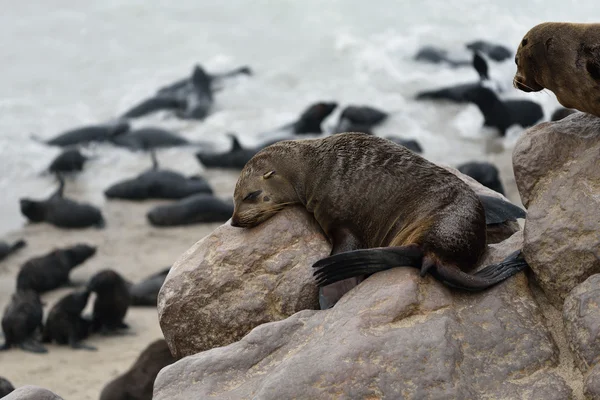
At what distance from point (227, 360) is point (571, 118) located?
1.89m

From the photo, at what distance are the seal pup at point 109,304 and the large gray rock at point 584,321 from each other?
578 centimetres

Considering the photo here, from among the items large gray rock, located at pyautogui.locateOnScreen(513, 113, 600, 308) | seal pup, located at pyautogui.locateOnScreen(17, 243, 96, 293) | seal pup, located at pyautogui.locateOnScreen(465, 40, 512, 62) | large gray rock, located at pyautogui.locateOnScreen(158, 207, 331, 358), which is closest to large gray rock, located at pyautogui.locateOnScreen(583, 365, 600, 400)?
large gray rock, located at pyautogui.locateOnScreen(513, 113, 600, 308)

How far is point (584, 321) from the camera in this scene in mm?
3734

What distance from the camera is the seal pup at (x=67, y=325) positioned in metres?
8.78

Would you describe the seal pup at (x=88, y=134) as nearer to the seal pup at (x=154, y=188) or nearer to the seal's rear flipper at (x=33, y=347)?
the seal pup at (x=154, y=188)

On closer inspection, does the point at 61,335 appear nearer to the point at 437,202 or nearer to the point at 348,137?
the point at 348,137

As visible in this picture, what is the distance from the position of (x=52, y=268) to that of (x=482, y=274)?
6970mm

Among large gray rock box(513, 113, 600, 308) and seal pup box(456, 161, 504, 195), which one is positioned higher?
large gray rock box(513, 113, 600, 308)

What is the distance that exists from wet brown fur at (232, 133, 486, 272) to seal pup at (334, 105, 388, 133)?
10.4m

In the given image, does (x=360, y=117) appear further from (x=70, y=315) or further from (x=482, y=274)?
(x=482, y=274)

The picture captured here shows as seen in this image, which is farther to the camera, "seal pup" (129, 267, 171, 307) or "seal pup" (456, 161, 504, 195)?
"seal pup" (456, 161, 504, 195)

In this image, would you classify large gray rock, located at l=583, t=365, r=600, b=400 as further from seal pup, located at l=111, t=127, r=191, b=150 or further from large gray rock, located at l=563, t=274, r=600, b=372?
seal pup, located at l=111, t=127, r=191, b=150

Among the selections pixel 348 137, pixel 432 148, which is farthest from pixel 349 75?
pixel 348 137

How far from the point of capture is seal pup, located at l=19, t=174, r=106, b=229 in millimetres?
12102
